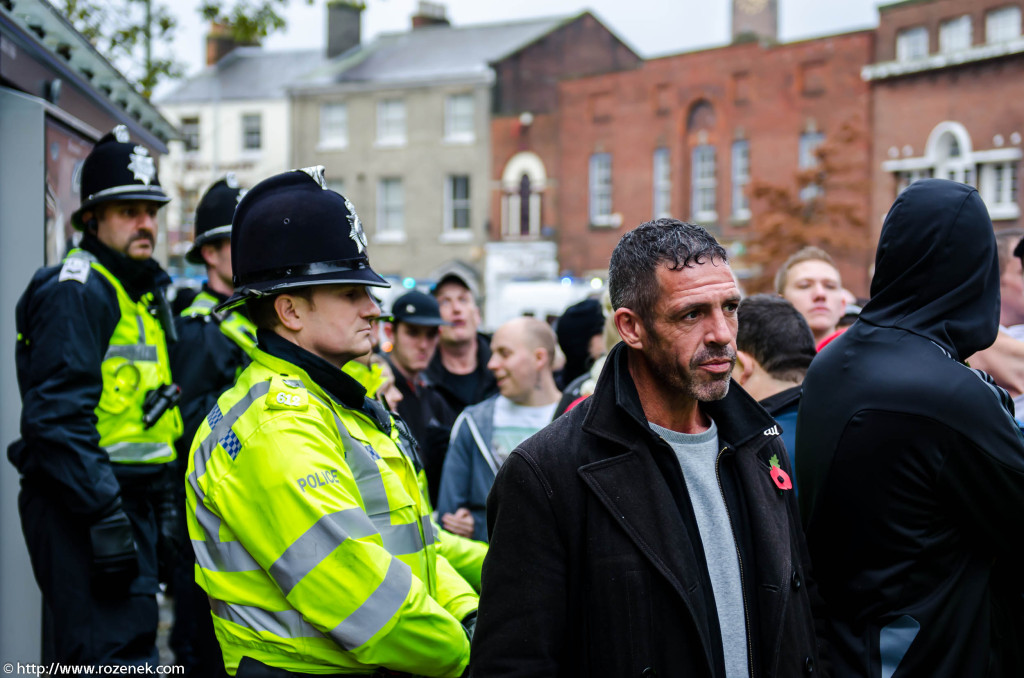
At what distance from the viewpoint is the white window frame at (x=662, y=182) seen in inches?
1266

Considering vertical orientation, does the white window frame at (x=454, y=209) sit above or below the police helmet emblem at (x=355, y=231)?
above

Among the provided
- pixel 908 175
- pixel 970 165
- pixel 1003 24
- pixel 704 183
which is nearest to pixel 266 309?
pixel 970 165

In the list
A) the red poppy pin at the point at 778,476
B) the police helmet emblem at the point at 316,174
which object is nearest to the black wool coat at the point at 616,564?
the red poppy pin at the point at 778,476

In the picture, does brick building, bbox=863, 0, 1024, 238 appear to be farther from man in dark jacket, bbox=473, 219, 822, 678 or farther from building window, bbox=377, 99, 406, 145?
man in dark jacket, bbox=473, 219, 822, 678

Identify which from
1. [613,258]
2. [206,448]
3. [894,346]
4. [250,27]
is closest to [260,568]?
[206,448]

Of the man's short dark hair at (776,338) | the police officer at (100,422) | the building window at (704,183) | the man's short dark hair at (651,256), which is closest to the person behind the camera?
the man's short dark hair at (651,256)

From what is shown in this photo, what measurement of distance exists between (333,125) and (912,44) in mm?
21087

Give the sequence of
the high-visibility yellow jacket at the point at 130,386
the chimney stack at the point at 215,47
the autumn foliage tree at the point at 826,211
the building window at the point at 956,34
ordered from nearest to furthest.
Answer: the high-visibility yellow jacket at the point at 130,386 < the building window at the point at 956,34 < the autumn foliage tree at the point at 826,211 < the chimney stack at the point at 215,47

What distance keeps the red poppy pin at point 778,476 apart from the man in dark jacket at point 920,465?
0.35 m

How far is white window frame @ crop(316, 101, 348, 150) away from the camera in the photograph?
126ft

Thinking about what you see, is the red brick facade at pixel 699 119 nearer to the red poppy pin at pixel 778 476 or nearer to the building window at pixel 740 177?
the building window at pixel 740 177

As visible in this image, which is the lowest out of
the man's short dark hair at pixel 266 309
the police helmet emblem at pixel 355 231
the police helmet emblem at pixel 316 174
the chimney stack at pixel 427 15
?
the man's short dark hair at pixel 266 309

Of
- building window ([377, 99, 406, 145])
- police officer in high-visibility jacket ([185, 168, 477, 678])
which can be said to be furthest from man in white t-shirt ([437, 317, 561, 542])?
building window ([377, 99, 406, 145])

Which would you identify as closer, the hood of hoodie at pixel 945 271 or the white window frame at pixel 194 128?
the hood of hoodie at pixel 945 271
